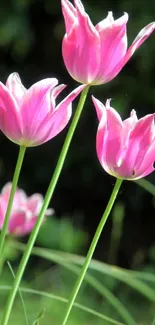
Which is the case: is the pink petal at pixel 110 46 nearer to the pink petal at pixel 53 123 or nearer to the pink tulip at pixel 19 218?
the pink petal at pixel 53 123

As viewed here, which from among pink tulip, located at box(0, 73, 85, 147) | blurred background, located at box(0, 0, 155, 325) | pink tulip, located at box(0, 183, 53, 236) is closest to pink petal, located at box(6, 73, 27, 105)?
pink tulip, located at box(0, 73, 85, 147)

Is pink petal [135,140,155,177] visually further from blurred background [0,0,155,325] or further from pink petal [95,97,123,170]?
blurred background [0,0,155,325]

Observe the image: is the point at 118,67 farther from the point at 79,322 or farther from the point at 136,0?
the point at 136,0

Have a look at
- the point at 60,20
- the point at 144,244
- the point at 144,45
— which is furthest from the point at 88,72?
the point at 144,244

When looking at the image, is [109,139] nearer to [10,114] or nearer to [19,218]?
[10,114]

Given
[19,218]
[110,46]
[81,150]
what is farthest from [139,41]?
[81,150]

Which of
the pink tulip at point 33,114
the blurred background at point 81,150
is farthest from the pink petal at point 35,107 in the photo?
the blurred background at point 81,150

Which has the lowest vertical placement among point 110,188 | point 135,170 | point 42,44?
point 110,188
